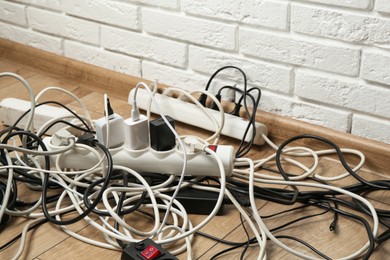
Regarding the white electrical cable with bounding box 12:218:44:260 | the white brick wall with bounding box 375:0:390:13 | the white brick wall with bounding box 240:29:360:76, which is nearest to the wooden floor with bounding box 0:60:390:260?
the white electrical cable with bounding box 12:218:44:260

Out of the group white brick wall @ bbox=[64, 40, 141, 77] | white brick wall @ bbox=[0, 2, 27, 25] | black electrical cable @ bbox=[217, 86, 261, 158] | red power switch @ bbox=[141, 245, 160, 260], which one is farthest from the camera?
white brick wall @ bbox=[0, 2, 27, 25]

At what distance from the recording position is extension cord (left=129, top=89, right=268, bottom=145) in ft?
4.54

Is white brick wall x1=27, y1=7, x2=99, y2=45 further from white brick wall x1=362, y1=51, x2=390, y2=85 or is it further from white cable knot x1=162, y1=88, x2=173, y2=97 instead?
white brick wall x1=362, y1=51, x2=390, y2=85

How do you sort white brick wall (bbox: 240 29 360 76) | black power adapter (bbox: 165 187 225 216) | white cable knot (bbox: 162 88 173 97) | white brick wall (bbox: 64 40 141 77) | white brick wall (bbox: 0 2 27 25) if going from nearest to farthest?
black power adapter (bbox: 165 187 225 216)
white brick wall (bbox: 240 29 360 76)
white cable knot (bbox: 162 88 173 97)
white brick wall (bbox: 64 40 141 77)
white brick wall (bbox: 0 2 27 25)

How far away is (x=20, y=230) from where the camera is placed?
43.9 inches

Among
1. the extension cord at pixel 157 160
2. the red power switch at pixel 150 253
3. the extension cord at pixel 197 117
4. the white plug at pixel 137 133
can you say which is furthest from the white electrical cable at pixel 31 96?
the red power switch at pixel 150 253

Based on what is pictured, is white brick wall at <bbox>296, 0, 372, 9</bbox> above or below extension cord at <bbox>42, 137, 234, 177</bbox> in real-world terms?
above

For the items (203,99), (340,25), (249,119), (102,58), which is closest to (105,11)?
(102,58)

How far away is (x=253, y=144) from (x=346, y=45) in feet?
1.02

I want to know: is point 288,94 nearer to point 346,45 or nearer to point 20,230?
point 346,45

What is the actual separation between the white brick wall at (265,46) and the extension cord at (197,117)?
79mm

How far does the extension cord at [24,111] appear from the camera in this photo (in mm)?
1398

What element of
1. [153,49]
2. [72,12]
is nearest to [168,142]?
[153,49]

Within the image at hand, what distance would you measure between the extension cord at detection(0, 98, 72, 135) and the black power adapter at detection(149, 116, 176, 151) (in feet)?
0.95
